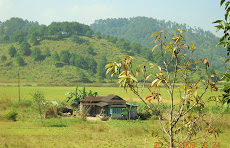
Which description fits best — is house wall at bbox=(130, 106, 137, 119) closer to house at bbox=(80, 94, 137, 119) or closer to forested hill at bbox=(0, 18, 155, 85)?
house at bbox=(80, 94, 137, 119)

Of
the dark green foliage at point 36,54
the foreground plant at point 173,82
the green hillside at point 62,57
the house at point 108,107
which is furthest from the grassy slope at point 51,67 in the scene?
the foreground plant at point 173,82

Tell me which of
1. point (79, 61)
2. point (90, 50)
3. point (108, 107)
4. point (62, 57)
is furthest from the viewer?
point (90, 50)

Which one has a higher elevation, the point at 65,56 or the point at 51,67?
the point at 65,56

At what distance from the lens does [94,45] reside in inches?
5699

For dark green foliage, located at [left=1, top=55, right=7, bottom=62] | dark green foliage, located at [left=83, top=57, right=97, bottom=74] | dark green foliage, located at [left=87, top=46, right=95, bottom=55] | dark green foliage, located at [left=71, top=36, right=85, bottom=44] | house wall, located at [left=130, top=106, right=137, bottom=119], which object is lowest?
house wall, located at [left=130, top=106, right=137, bottom=119]

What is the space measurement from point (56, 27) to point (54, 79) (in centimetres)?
Answer: 6005

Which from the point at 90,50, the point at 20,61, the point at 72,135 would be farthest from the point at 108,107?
the point at 90,50

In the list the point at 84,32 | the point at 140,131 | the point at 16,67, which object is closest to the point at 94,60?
the point at 16,67

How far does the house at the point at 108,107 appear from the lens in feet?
104

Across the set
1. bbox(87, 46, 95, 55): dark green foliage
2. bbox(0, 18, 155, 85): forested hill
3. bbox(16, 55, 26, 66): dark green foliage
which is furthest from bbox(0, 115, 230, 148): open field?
bbox(87, 46, 95, 55): dark green foliage

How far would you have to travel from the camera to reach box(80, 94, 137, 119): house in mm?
31672

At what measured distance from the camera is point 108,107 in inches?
1273

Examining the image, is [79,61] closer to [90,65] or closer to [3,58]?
[90,65]

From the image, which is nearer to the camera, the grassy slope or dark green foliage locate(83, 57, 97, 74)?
the grassy slope
